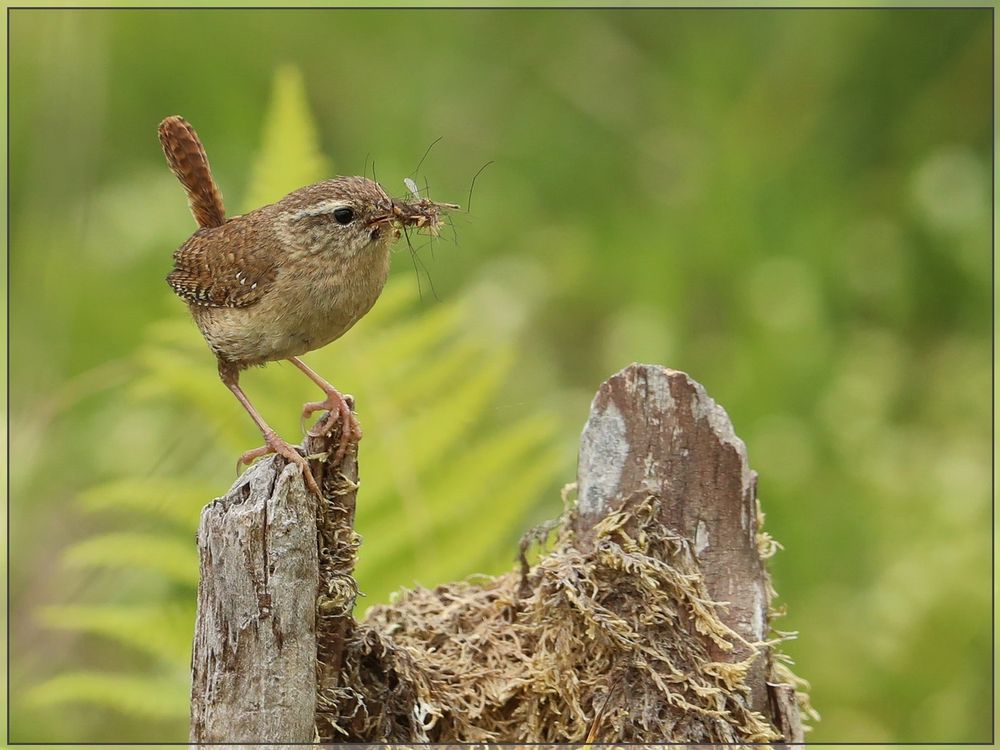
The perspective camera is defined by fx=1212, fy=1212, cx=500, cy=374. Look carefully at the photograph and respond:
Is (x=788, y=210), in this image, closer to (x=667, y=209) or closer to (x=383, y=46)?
(x=667, y=209)

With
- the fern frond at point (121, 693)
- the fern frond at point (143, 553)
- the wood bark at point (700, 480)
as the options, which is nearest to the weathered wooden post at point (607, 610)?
the wood bark at point (700, 480)

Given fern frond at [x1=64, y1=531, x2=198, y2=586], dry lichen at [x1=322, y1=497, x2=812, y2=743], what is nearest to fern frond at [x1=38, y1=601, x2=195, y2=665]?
fern frond at [x1=64, y1=531, x2=198, y2=586]

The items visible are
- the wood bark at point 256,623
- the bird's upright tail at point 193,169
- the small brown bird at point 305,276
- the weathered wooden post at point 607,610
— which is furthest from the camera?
the bird's upright tail at point 193,169

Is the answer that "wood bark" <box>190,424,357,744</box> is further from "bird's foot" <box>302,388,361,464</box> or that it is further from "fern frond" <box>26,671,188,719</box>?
"fern frond" <box>26,671,188,719</box>

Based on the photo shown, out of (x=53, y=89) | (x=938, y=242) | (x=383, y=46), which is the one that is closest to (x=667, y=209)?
(x=938, y=242)

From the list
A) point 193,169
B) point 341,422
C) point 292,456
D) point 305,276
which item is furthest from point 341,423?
point 193,169

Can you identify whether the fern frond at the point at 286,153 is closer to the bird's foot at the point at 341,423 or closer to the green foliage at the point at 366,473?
the green foliage at the point at 366,473

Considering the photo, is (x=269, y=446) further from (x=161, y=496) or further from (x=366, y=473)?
(x=366, y=473)
